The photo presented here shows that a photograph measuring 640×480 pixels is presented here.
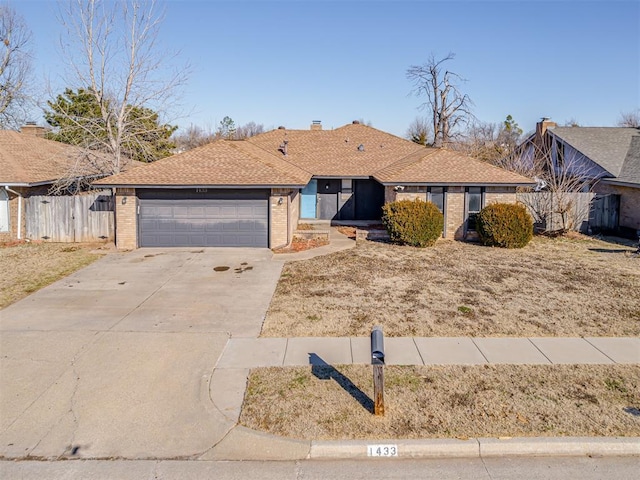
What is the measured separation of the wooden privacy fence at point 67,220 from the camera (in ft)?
59.4

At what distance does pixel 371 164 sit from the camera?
76.2 ft

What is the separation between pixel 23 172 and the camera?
18125 millimetres

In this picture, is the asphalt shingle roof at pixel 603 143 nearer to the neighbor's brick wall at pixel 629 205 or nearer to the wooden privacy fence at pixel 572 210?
the neighbor's brick wall at pixel 629 205

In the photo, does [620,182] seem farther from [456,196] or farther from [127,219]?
[127,219]

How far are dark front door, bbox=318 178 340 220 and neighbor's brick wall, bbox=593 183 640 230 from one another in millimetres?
12513

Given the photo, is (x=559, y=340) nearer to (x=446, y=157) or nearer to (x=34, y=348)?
(x=34, y=348)

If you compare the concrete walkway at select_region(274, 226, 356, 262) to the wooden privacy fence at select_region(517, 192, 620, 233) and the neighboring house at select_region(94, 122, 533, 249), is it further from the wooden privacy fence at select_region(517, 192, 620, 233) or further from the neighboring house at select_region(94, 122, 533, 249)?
the wooden privacy fence at select_region(517, 192, 620, 233)

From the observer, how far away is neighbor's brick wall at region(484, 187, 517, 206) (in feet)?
62.4

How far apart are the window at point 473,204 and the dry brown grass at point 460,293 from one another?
232 centimetres

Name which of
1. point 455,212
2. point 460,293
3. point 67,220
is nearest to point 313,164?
point 455,212

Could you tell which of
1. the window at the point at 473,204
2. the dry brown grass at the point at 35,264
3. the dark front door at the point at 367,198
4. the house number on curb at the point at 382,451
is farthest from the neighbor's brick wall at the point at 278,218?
the house number on curb at the point at 382,451

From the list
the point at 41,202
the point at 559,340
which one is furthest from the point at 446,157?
the point at 41,202

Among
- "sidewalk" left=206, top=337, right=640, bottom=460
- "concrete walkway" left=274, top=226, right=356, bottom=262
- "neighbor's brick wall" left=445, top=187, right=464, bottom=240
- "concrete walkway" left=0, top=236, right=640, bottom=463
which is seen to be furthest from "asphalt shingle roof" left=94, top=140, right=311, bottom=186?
"sidewalk" left=206, top=337, right=640, bottom=460

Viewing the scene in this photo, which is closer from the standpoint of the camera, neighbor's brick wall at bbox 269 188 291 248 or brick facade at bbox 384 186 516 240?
neighbor's brick wall at bbox 269 188 291 248
